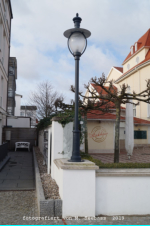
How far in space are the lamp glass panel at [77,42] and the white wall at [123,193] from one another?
9.33 feet

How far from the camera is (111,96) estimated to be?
820 centimetres

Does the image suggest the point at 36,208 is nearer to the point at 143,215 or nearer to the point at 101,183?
the point at 101,183

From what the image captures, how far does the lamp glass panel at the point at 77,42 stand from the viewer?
16.8 ft

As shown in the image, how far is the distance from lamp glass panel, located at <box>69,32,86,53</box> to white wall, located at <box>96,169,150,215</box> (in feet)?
9.33

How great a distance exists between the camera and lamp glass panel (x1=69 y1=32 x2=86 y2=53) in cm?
512

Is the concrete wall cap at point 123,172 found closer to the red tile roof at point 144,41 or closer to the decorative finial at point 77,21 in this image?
the decorative finial at point 77,21

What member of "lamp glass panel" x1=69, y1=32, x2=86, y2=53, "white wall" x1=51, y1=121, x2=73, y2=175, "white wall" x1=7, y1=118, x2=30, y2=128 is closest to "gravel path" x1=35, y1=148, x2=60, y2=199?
"white wall" x1=51, y1=121, x2=73, y2=175

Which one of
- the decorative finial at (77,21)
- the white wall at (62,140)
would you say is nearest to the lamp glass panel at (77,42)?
the decorative finial at (77,21)

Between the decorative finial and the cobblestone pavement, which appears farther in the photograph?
the decorative finial

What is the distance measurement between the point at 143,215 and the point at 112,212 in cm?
68

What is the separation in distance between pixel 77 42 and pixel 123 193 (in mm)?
3499

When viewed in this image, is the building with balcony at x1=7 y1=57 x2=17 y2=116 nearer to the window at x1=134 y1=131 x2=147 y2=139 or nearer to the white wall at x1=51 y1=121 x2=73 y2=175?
the window at x1=134 y1=131 x2=147 y2=139

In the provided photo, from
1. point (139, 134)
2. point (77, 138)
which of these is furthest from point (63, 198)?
point (139, 134)

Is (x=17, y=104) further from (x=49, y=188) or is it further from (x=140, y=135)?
(x=49, y=188)
